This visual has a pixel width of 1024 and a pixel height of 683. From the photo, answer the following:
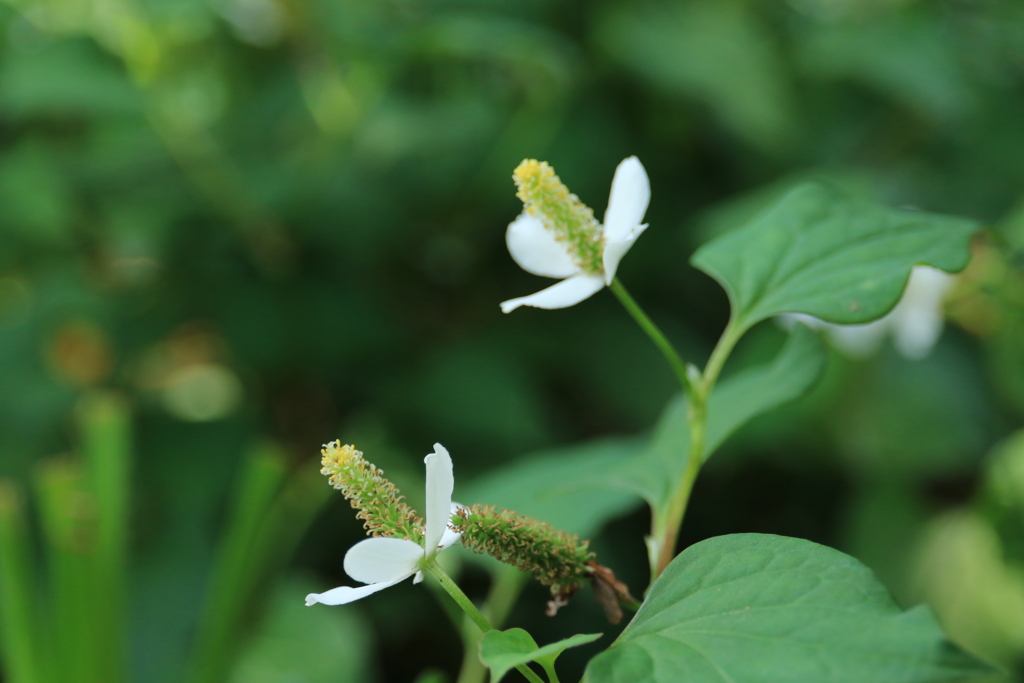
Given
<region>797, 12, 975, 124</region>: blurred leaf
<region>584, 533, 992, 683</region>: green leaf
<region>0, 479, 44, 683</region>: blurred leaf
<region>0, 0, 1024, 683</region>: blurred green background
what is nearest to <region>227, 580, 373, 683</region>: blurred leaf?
<region>0, 0, 1024, 683</region>: blurred green background

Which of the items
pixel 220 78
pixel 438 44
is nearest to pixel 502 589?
pixel 438 44

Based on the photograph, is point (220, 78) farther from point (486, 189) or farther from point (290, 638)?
point (290, 638)

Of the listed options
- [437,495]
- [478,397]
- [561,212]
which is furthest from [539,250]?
[478,397]

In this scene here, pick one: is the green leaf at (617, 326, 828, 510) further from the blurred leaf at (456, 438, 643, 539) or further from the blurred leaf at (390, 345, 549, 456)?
the blurred leaf at (390, 345, 549, 456)

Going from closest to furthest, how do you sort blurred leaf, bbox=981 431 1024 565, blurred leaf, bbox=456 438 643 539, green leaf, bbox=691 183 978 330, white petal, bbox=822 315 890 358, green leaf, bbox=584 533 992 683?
green leaf, bbox=584 533 992 683 → green leaf, bbox=691 183 978 330 → blurred leaf, bbox=456 438 643 539 → blurred leaf, bbox=981 431 1024 565 → white petal, bbox=822 315 890 358

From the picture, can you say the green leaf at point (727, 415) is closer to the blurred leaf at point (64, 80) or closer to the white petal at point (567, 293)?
the white petal at point (567, 293)
